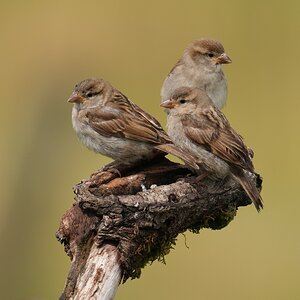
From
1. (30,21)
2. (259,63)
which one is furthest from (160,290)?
(30,21)

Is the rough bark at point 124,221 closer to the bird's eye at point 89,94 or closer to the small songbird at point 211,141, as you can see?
the small songbird at point 211,141

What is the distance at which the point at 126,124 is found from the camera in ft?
24.3

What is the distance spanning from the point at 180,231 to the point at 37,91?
6.48 metres

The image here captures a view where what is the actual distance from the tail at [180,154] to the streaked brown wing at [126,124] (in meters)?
0.07

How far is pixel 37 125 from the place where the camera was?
11.3 meters

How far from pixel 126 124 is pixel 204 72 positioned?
124 cm

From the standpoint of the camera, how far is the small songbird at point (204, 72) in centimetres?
838

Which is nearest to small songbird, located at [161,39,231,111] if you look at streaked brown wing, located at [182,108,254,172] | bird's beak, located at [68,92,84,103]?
bird's beak, located at [68,92,84,103]

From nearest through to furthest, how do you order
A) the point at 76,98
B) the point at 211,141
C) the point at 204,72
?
the point at 211,141, the point at 76,98, the point at 204,72

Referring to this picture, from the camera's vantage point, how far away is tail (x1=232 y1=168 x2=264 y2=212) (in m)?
6.79

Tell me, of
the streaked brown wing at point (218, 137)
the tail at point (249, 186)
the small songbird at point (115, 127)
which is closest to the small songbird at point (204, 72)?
the small songbird at point (115, 127)

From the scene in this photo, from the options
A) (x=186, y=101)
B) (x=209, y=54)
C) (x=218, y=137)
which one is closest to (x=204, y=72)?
(x=209, y=54)

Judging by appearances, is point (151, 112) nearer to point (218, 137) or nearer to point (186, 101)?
point (186, 101)

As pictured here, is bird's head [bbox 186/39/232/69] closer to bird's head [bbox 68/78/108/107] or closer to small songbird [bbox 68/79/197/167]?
small songbird [bbox 68/79/197/167]
